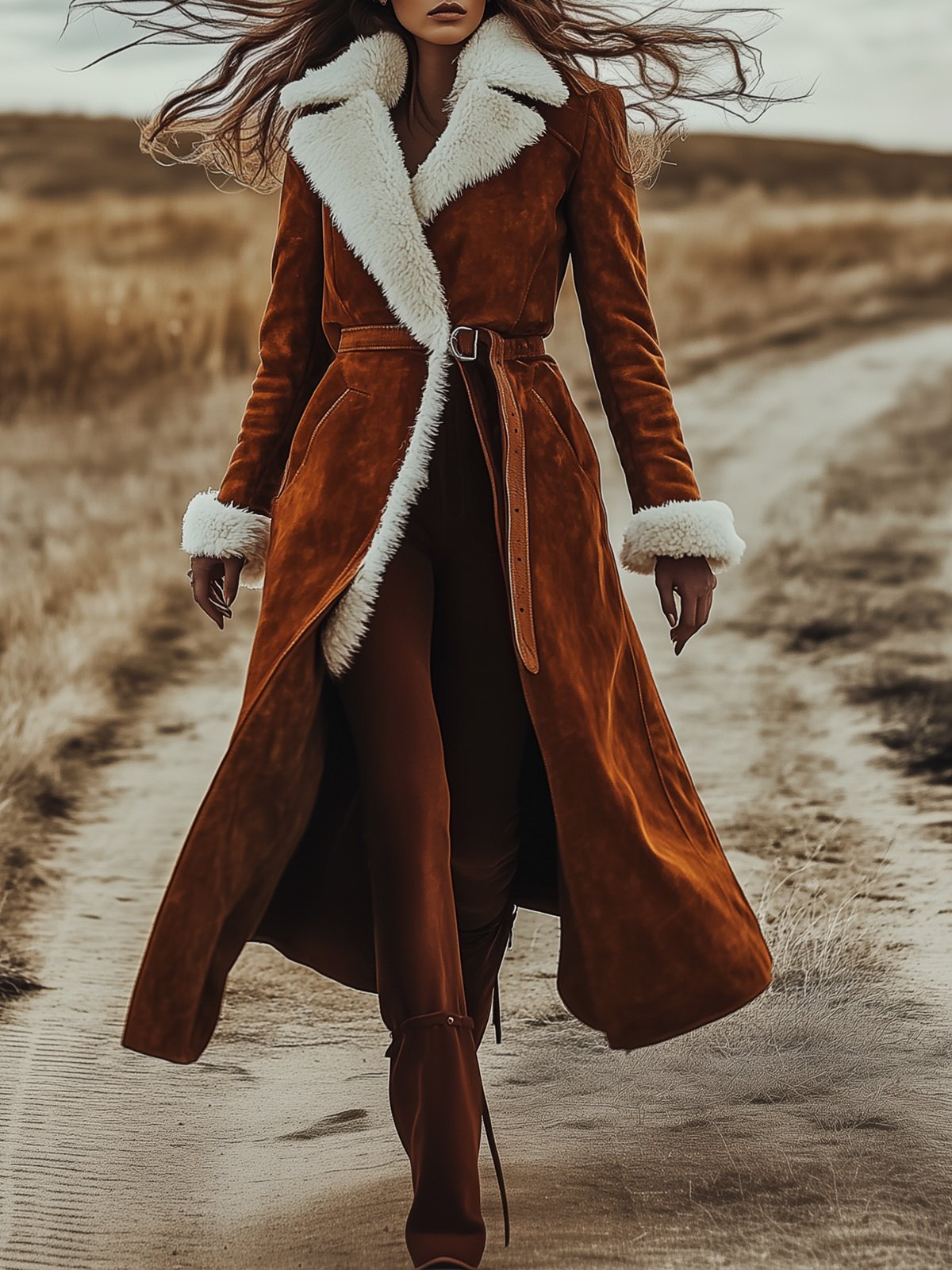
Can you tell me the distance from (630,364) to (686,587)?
1.08 ft

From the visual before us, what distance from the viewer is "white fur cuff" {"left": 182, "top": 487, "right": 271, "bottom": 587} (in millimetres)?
2768

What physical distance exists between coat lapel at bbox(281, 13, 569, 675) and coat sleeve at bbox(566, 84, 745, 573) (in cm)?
11

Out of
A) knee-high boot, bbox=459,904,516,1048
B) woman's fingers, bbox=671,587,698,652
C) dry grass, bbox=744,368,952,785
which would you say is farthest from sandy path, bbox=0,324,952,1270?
dry grass, bbox=744,368,952,785

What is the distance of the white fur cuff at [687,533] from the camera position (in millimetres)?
2635

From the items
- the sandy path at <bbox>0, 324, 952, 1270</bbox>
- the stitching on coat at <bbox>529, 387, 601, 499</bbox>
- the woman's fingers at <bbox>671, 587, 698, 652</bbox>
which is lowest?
the sandy path at <bbox>0, 324, 952, 1270</bbox>

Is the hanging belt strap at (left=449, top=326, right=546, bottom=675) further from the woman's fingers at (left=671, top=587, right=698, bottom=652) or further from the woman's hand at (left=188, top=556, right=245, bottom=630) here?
the woman's hand at (left=188, top=556, right=245, bottom=630)

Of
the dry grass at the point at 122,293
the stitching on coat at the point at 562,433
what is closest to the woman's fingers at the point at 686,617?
the stitching on coat at the point at 562,433

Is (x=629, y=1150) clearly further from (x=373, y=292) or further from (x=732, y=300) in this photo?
(x=732, y=300)

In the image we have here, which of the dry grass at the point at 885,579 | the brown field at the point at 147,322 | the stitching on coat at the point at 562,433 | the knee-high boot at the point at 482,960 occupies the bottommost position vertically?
the dry grass at the point at 885,579

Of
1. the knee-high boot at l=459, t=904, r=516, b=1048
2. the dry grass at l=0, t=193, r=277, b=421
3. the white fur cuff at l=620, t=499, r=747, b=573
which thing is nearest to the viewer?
the white fur cuff at l=620, t=499, r=747, b=573

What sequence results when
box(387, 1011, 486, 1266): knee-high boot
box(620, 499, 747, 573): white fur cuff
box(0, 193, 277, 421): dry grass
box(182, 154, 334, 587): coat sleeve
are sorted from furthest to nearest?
box(0, 193, 277, 421): dry grass → box(182, 154, 334, 587): coat sleeve → box(620, 499, 747, 573): white fur cuff → box(387, 1011, 486, 1266): knee-high boot

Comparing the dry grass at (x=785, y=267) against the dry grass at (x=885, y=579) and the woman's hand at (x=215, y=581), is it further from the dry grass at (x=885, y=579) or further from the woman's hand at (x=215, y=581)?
the woman's hand at (x=215, y=581)

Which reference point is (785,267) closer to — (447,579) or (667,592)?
(667,592)

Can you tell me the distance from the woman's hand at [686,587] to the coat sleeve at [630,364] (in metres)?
0.02
